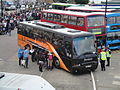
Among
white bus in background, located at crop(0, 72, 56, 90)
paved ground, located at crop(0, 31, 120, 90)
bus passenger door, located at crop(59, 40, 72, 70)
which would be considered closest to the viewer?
white bus in background, located at crop(0, 72, 56, 90)

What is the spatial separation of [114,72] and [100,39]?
19.6 ft

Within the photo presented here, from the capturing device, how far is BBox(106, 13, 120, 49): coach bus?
22389mm

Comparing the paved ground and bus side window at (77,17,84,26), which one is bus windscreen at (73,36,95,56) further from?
bus side window at (77,17,84,26)

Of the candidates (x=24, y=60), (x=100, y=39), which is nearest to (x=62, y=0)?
(x=100, y=39)

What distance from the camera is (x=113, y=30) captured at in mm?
22531

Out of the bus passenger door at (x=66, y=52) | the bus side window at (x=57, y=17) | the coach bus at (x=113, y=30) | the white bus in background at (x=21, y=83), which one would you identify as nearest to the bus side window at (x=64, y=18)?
the bus side window at (x=57, y=17)

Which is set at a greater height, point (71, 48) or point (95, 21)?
point (95, 21)

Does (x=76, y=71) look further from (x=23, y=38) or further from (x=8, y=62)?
(x=23, y=38)

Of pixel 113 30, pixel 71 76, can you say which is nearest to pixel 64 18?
pixel 113 30

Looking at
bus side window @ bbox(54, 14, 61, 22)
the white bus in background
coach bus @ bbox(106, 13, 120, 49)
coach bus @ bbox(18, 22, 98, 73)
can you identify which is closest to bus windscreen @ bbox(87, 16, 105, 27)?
coach bus @ bbox(106, 13, 120, 49)

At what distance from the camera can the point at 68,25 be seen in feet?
70.9

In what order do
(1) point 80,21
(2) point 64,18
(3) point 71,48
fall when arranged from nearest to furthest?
(3) point 71,48 → (1) point 80,21 → (2) point 64,18

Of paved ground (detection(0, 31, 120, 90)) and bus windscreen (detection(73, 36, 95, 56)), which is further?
bus windscreen (detection(73, 36, 95, 56))

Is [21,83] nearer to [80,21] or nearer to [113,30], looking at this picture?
[80,21]
